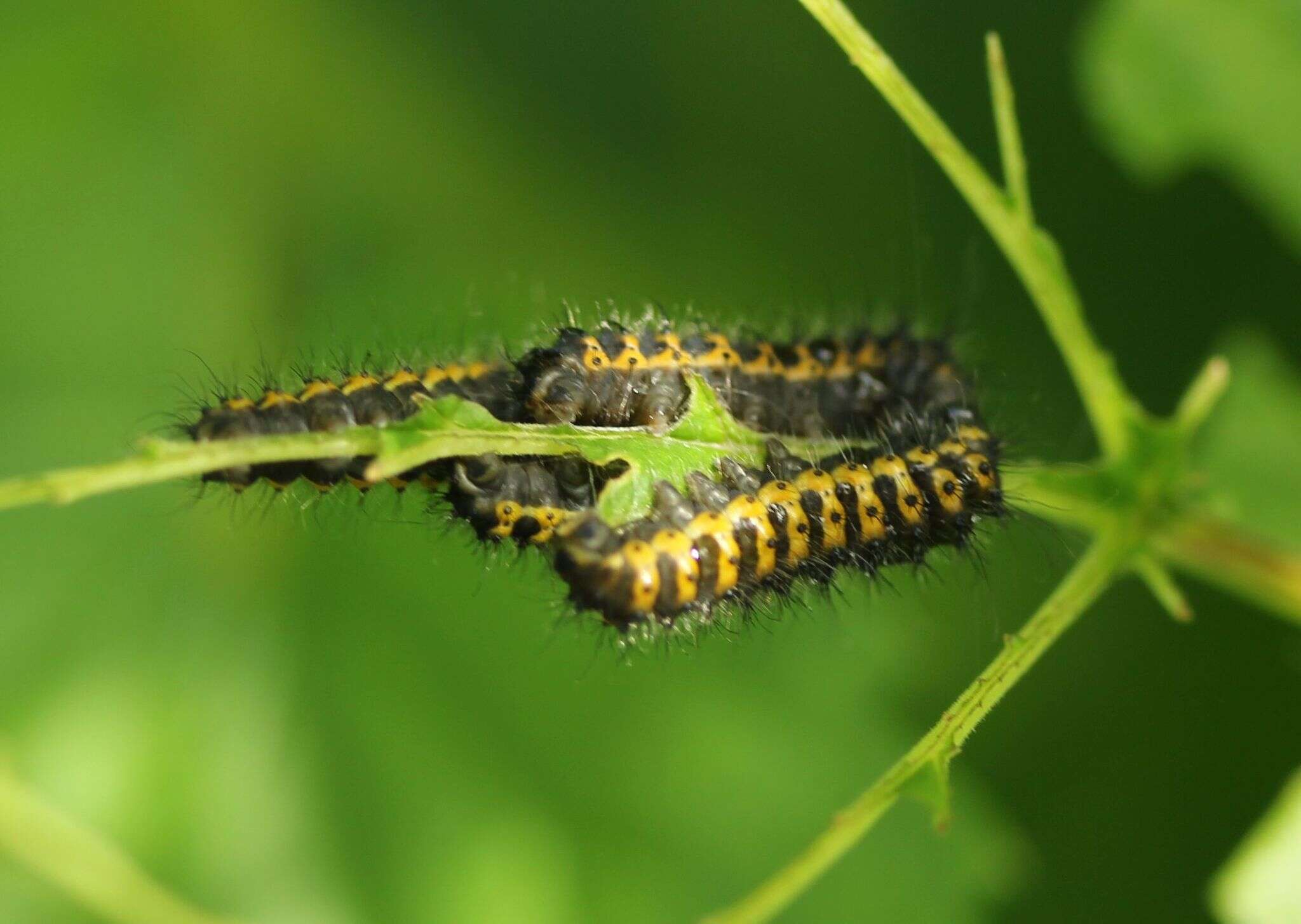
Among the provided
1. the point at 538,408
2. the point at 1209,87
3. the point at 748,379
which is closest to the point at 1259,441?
A: the point at 1209,87

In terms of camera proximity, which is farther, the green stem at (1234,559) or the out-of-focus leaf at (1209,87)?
the out-of-focus leaf at (1209,87)

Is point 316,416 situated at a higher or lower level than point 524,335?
lower

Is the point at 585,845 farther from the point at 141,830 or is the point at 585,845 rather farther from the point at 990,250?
the point at 990,250

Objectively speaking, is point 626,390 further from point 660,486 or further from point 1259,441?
point 1259,441

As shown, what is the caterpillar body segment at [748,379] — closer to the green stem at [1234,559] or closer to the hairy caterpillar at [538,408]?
the hairy caterpillar at [538,408]

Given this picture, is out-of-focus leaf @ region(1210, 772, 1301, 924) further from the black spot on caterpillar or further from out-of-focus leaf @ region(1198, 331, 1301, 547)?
out-of-focus leaf @ region(1198, 331, 1301, 547)

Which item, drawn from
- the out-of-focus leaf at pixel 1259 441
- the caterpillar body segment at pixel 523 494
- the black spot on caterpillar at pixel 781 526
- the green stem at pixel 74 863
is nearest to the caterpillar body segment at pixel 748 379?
the caterpillar body segment at pixel 523 494
